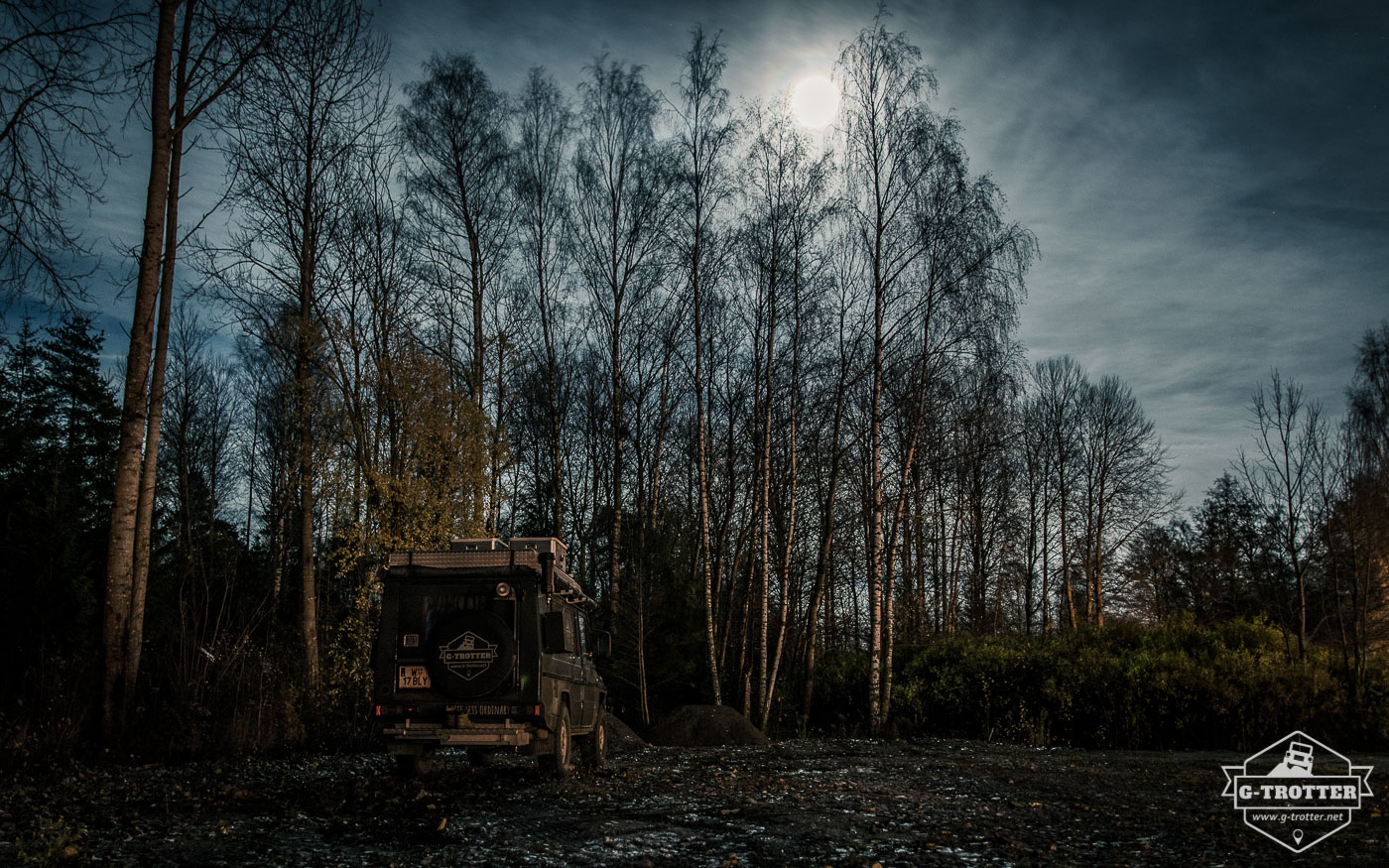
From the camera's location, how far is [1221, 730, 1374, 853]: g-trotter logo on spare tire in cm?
642

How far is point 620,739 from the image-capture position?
1544cm

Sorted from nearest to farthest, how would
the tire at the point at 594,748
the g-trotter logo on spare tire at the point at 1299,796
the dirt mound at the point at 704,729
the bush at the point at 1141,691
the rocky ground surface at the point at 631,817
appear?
1. the rocky ground surface at the point at 631,817
2. the g-trotter logo on spare tire at the point at 1299,796
3. the tire at the point at 594,748
4. the bush at the point at 1141,691
5. the dirt mound at the point at 704,729

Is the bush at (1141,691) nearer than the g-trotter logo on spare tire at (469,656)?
No

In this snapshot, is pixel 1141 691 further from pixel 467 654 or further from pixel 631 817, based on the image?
pixel 467 654

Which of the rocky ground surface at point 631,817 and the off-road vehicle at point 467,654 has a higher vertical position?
the off-road vehicle at point 467,654

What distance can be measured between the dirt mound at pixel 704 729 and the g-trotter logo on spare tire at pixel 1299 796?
25.6ft

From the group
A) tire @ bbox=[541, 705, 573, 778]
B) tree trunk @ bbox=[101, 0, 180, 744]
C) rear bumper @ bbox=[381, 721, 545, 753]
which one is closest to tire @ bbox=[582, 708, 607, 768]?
tire @ bbox=[541, 705, 573, 778]

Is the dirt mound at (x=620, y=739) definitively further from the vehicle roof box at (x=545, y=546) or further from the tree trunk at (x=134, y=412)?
the tree trunk at (x=134, y=412)

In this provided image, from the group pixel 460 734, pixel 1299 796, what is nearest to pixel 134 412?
pixel 460 734

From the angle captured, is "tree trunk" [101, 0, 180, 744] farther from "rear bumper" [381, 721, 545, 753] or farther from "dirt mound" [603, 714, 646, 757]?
"dirt mound" [603, 714, 646, 757]

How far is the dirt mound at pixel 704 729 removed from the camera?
15.8 m

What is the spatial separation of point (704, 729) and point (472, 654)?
8.28 m

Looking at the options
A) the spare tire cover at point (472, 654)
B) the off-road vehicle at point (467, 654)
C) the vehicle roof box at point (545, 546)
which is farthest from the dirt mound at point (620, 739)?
the spare tire cover at point (472, 654)

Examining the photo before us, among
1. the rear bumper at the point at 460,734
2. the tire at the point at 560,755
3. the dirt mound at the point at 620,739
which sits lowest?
the dirt mound at the point at 620,739
